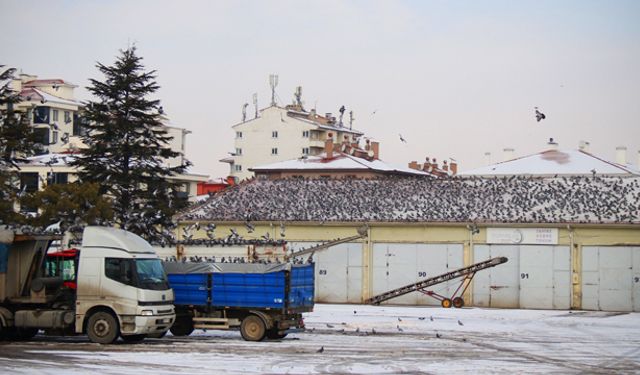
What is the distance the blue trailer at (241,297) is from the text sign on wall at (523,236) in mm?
22072

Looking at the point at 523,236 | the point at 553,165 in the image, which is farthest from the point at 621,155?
the point at 523,236

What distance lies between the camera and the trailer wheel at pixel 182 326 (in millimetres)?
33781

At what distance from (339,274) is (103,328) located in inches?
1050

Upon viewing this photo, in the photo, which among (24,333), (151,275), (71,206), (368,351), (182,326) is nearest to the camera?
(368,351)

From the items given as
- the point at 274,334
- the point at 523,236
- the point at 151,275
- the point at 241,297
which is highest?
the point at 523,236

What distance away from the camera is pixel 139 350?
93.5ft

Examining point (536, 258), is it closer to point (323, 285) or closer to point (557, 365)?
point (323, 285)

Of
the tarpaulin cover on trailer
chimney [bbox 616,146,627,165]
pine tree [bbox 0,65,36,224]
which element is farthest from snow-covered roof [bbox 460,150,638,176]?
the tarpaulin cover on trailer

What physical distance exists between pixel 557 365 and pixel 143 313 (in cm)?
1110

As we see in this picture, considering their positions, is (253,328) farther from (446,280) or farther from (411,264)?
(411,264)

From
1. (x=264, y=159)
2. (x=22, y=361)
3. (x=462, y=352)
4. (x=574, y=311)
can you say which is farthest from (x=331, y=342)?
(x=264, y=159)

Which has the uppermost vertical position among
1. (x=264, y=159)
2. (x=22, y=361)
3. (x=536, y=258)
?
(x=264, y=159)

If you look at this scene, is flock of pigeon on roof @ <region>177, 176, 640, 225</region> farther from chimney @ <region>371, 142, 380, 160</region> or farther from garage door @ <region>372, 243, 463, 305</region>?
chimney @ <region>371, 142, 380, 160</region>

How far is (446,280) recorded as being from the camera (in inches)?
2093
